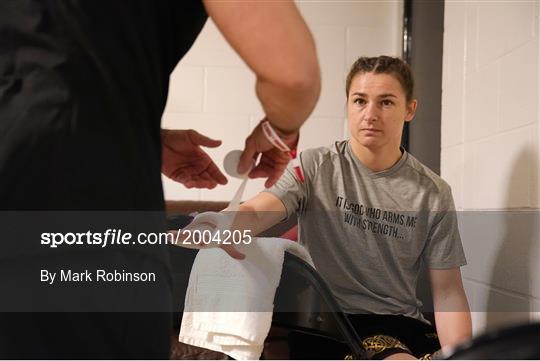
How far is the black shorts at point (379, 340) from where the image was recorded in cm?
96

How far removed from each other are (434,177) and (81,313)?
2.89 feet

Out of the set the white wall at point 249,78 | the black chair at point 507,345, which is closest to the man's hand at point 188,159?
the black chair at point 507,345

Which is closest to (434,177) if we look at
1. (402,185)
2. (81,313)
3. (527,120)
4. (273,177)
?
(402,185)

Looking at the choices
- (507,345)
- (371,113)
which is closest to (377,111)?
(371,113)

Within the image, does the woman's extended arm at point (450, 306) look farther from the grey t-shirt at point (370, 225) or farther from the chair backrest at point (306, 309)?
the chair backrest at point (306, 309)

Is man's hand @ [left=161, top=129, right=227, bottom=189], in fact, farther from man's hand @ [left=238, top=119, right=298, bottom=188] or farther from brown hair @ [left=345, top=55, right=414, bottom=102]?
A: brown hair @ [left=345, top=55, right=414, bottom=102]

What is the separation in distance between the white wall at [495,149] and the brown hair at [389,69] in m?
0.12

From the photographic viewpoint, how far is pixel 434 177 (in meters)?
1.12

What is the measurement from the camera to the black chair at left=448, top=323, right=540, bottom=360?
22 cm

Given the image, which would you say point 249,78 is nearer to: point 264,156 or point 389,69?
point 389,69

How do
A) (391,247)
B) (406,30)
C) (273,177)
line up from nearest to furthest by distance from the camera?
(273,177), (391,247), (406,30)

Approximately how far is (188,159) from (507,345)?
0.90 feet

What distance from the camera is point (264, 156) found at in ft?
1.37

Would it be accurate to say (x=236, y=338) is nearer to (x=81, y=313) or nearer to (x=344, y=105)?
(x=81, y=313)
